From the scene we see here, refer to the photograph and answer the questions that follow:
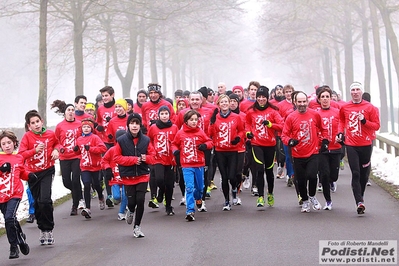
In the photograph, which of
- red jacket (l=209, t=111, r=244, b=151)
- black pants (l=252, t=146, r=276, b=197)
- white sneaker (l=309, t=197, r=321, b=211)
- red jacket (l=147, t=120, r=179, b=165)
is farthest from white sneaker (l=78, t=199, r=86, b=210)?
white sneaker (l=309, t=197, r=321, b=211)

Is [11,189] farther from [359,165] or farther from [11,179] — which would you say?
[359,165]

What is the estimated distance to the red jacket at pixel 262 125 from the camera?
42.5 ft

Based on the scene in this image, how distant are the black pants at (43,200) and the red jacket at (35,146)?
3.5 inches

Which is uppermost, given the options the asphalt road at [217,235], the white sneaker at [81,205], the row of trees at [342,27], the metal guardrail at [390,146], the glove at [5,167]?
the row of trees at [342,27]

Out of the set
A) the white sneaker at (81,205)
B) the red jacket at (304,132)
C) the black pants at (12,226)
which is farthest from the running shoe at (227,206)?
the black pants at (12,226)

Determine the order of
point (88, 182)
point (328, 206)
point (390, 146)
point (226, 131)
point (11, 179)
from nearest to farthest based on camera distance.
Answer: point (11, 179)
point (328, 206)
point (226, 131)
point (88, 182)
point (390, 146)

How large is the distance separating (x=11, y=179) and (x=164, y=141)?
347cm

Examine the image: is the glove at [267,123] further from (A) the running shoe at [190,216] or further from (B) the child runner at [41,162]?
(B) the child runner at [41,162]

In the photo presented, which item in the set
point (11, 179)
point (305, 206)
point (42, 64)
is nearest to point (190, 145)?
point (305, 206)

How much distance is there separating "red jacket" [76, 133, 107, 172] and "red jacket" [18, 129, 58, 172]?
2072 millimetres

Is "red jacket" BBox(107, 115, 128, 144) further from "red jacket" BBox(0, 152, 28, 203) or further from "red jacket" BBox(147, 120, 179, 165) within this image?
"red jacket" BBox(0, 152, 28, 203)

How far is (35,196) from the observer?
10828mm

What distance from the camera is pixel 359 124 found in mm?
A: 11844

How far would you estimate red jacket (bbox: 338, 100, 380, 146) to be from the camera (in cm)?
1180
